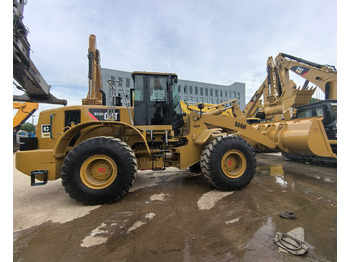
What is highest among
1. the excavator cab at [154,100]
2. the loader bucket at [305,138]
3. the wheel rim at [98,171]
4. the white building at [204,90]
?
the white building at [204,90]

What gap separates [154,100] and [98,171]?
77.3 inches

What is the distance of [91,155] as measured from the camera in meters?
3.17

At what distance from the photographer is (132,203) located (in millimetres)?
3170

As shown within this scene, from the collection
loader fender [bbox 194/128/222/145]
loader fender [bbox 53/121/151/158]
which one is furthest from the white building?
loader fender [bbox 194/128/222/145]

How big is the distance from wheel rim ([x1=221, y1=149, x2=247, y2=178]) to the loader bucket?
8.92 feet

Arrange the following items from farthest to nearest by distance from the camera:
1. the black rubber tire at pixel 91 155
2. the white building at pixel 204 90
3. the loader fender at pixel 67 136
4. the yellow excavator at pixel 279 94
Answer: the white building at pixel 204 90, the yellow excavator at pixel 279 94, the loader fender at pixel 67 136, the black rubber tire at pixel 91 155

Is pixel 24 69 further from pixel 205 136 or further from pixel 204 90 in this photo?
pixel 204 90

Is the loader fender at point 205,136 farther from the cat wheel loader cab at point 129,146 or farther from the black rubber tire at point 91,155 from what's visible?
the black rubber tire at point 91,155

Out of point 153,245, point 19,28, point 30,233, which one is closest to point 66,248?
point 30,233

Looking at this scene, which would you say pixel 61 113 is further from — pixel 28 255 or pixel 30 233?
pixel 28 255

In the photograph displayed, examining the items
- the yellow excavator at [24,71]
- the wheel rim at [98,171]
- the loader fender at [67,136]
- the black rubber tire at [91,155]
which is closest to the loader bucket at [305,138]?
the loader fender at [67,136]

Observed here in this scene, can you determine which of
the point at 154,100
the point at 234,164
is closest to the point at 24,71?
the point at 154,100

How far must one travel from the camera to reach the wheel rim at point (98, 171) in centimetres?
316

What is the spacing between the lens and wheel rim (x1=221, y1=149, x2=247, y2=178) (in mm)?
3791
